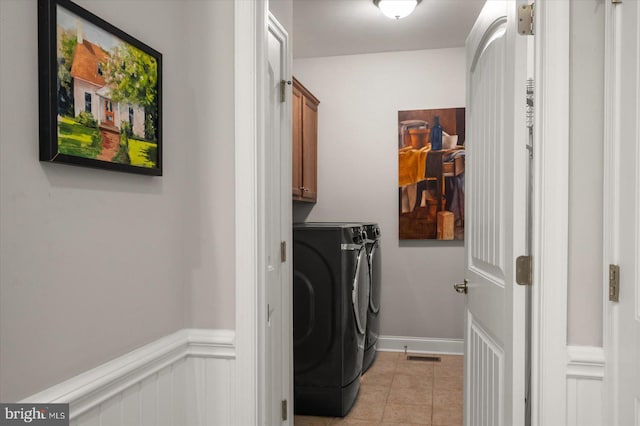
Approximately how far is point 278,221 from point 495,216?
98cm

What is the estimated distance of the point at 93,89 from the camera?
116 centimetres

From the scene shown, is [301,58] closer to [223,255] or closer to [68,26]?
[223,255]

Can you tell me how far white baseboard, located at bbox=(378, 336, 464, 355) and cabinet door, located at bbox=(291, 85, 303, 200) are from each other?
63.1 inches

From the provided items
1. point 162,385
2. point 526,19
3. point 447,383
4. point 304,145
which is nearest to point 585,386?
point 526,19

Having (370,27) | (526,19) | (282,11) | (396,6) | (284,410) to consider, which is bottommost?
(284,410)

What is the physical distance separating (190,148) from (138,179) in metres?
0.28

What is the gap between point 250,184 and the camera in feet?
5.05

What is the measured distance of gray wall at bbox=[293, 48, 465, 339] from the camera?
14.0ft

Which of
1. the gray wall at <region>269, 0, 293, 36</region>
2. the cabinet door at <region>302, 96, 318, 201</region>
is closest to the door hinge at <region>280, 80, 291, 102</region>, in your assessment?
the gray wall at <region>269, 0, 293, 36</region>

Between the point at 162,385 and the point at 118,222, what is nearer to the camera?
the point at 118,222

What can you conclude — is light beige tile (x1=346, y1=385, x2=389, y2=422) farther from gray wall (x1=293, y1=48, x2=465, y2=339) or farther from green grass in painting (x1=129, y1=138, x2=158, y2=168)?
green grass in painting (x1=129, y1=138, x2=158, y2=168)

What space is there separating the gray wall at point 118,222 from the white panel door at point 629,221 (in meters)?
1.09

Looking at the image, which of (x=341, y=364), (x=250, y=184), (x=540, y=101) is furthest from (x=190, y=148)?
(x=341, y=364)

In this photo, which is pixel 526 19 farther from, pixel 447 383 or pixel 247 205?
pixel 447 383
